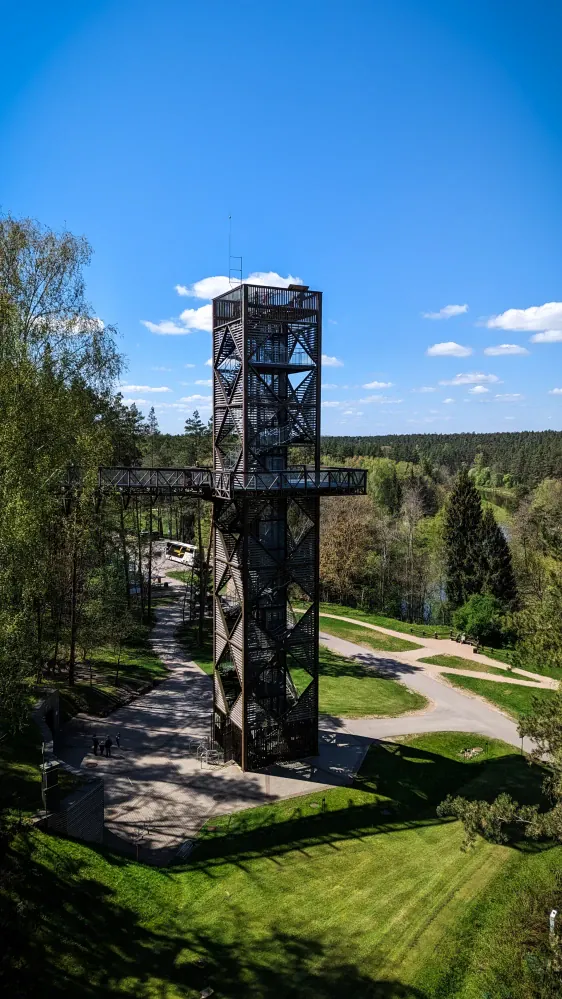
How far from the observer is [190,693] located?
24.7 meters

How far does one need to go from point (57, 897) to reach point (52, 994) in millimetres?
1928

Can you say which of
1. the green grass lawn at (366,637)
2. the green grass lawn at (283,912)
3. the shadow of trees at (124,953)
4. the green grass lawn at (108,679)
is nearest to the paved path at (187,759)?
the green grass lawn at (108,679)

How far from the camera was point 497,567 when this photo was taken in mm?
40625

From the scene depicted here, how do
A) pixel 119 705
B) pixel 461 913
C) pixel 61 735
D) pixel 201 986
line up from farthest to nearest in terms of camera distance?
pixel 119 705 → pixel 61 735 → pixel 461 913 → pixel 201 986

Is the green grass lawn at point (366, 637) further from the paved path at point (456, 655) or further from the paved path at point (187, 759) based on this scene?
the paved path at point (187, 759)

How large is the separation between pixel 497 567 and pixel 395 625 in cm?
871

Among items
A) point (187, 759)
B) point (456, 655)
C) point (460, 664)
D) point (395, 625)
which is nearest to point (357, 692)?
point (460, 664)

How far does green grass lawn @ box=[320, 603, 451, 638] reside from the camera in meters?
36.3

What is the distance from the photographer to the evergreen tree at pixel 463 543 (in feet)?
136

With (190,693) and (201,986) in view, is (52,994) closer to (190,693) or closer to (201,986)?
(201,986)

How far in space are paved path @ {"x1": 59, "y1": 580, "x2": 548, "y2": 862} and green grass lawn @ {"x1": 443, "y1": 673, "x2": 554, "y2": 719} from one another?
692 mm

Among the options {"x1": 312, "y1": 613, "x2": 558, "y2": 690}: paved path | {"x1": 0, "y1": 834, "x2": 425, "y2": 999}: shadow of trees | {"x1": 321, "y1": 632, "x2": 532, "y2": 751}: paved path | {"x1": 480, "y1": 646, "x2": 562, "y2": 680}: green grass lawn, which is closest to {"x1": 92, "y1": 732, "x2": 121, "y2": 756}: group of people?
{"x1": 0, "y1": 834, "x2": 425, "y2": 999}: shadow of trees

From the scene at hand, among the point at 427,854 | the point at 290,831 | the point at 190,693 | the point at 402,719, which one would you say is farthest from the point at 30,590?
the point at 402,719

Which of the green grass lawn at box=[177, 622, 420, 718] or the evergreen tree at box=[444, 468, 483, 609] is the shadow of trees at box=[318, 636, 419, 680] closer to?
the green grass lawn at box=[177, 622, 420, 718]
